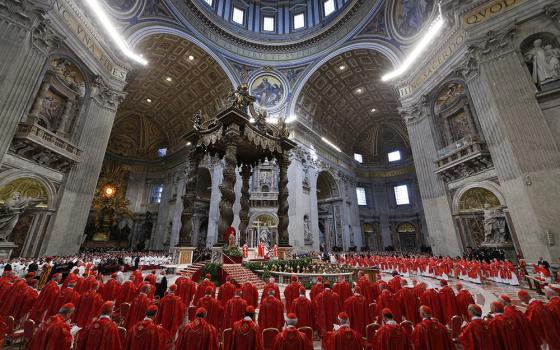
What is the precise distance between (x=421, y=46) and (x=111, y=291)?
1824 centimetres

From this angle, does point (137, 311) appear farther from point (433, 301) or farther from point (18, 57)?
point (18, 57)

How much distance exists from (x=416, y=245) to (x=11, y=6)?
32668 millimetres

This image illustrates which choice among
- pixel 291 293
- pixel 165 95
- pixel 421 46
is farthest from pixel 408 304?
pixel 165 95

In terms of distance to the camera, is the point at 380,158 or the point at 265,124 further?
the point at 380,158

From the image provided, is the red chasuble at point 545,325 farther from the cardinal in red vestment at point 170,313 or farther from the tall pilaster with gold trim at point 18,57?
the tall pilaster with gold trim at point 18,57

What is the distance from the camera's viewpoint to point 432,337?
276cm

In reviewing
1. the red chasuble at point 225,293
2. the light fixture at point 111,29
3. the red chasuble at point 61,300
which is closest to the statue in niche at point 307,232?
the red chasuble at point 225,293

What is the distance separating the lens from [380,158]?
29016 millimetres

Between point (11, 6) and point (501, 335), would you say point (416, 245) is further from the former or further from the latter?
point (11, 6)

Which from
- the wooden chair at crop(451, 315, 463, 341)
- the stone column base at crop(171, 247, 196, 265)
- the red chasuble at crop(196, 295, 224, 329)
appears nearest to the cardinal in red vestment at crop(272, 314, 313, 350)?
the red chasuble at crop(196, 295, 224, 329)

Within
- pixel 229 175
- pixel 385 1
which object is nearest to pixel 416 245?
pixel 385 1

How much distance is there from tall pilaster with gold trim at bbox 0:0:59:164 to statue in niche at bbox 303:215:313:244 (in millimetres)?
16300

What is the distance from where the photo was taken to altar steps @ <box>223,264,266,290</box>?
7251mm

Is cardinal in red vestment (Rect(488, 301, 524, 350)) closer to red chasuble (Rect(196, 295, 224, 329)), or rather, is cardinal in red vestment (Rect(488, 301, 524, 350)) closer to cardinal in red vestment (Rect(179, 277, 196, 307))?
red chasuble (Rect(196, 295, 224, 329))
